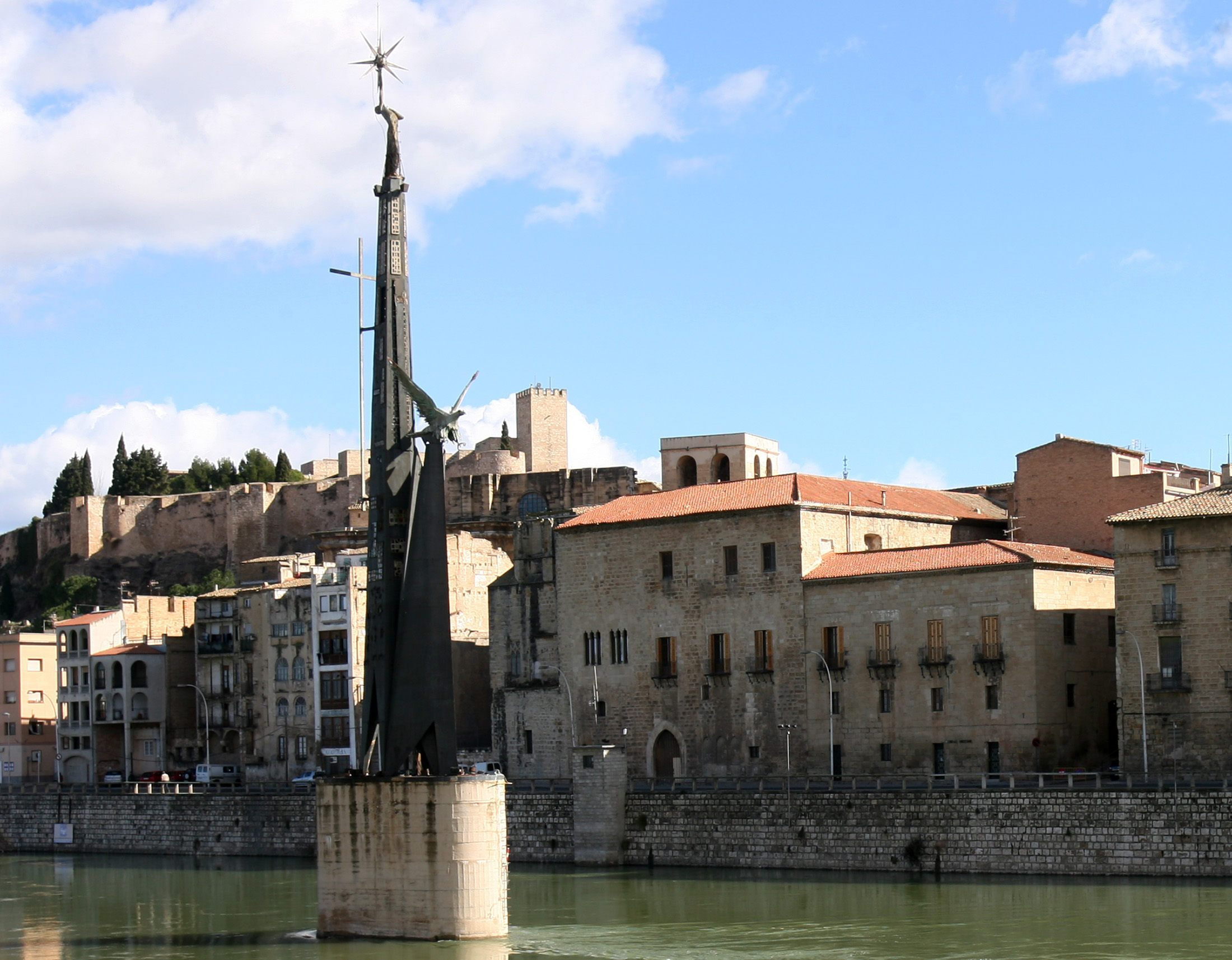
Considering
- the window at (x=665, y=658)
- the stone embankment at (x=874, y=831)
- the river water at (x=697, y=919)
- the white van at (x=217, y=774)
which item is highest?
the window at (x=665, y=658)

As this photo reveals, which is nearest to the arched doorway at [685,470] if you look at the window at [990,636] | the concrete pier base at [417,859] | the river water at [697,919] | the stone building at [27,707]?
the window at [990,636]

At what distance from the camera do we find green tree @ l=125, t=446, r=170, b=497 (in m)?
133

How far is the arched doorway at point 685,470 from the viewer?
85.5 meters

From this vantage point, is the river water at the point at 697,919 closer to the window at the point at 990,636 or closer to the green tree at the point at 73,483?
the window at the point at 990,636

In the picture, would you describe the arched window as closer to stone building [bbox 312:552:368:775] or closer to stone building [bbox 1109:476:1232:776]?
stone building [bbox 312:552:368:775]

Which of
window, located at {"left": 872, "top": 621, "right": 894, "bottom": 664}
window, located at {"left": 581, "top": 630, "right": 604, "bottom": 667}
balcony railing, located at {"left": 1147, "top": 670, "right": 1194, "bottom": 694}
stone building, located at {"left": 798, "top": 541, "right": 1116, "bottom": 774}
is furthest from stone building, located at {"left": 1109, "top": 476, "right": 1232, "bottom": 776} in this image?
window, located at {"left": 581, "top": 630, "right": 604, "bottom": 667}

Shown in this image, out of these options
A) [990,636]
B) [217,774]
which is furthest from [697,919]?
[217,774]

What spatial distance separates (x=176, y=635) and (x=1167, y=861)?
1918 inches

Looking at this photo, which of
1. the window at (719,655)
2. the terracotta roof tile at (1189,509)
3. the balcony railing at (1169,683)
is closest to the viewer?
the balcony railing at (1169,683)

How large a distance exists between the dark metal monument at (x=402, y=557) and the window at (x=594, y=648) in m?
26.4

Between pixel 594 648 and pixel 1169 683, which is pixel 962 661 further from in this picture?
pixel 594 648

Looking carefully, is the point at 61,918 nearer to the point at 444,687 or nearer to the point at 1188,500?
the point at 444,687

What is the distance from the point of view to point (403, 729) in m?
42.1

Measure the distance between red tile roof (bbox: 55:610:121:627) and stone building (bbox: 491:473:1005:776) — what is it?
71.0 feet
